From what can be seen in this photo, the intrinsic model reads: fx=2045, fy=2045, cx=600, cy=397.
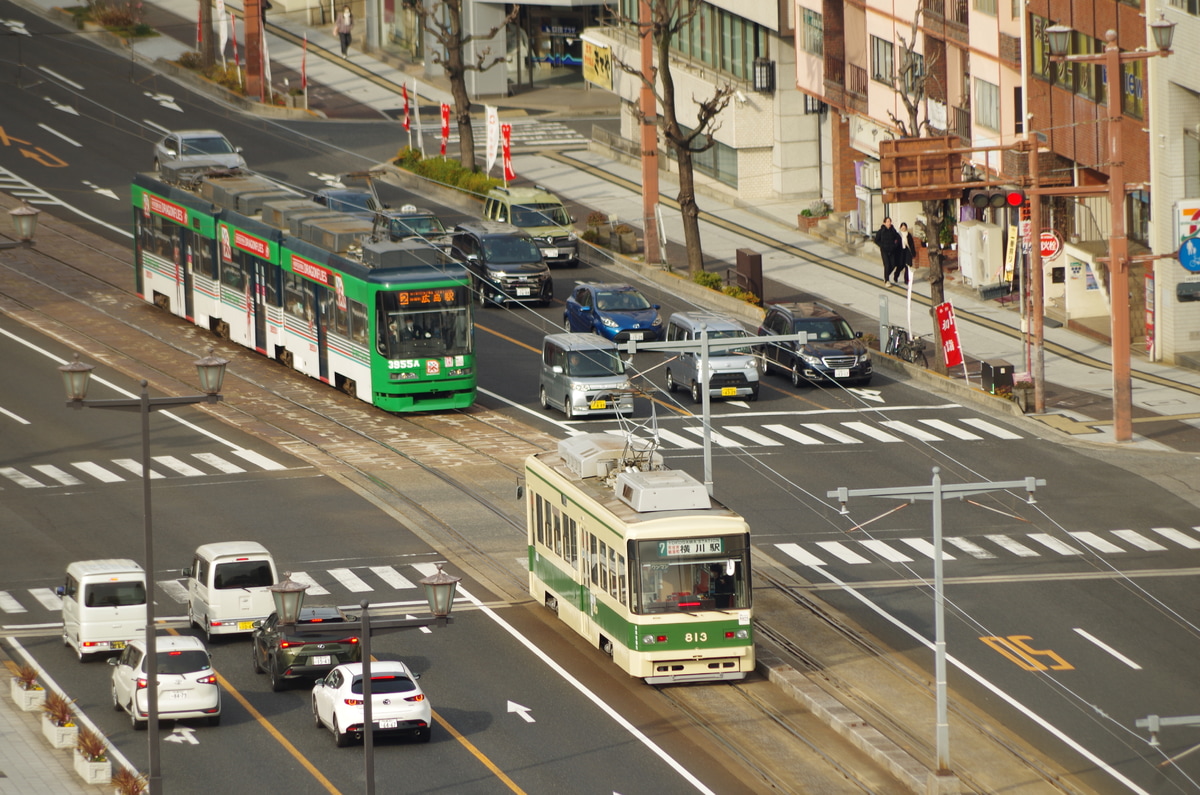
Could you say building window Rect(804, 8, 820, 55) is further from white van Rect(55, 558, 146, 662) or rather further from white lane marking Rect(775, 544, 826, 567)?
white van Rect(55, 558, 146, 662)

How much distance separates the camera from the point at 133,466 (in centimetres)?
4888

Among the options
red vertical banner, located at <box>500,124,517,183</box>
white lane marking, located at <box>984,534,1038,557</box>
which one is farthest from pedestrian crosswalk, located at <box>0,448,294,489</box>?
red vertical banner, located at <box>500,124,517,183</box>

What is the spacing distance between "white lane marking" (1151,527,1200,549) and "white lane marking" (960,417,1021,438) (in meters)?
7.84

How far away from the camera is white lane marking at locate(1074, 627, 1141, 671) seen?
35219 millimetres

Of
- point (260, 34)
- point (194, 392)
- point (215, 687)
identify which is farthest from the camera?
point (260, 34)

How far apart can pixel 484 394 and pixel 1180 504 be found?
63.2 feet

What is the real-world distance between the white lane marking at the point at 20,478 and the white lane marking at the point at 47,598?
7.33 meters

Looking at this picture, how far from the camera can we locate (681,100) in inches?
3337

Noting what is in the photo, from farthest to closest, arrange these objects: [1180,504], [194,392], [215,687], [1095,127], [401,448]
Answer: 1. [1095,127]
2. [194,392]
3. [401,448]
4. [1180,504]
5. [215,687]

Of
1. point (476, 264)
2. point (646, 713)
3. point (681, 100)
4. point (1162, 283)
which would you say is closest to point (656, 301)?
point (476, 264)

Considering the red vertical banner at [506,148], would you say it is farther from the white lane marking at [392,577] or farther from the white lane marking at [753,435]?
the white lane marking at [392,577]

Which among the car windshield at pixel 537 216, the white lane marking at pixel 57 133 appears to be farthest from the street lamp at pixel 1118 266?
the white lane marking at pixel 57 133

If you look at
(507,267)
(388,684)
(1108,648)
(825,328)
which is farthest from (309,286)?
(1108,648)

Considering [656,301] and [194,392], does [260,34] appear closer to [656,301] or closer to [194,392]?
[656,301]
